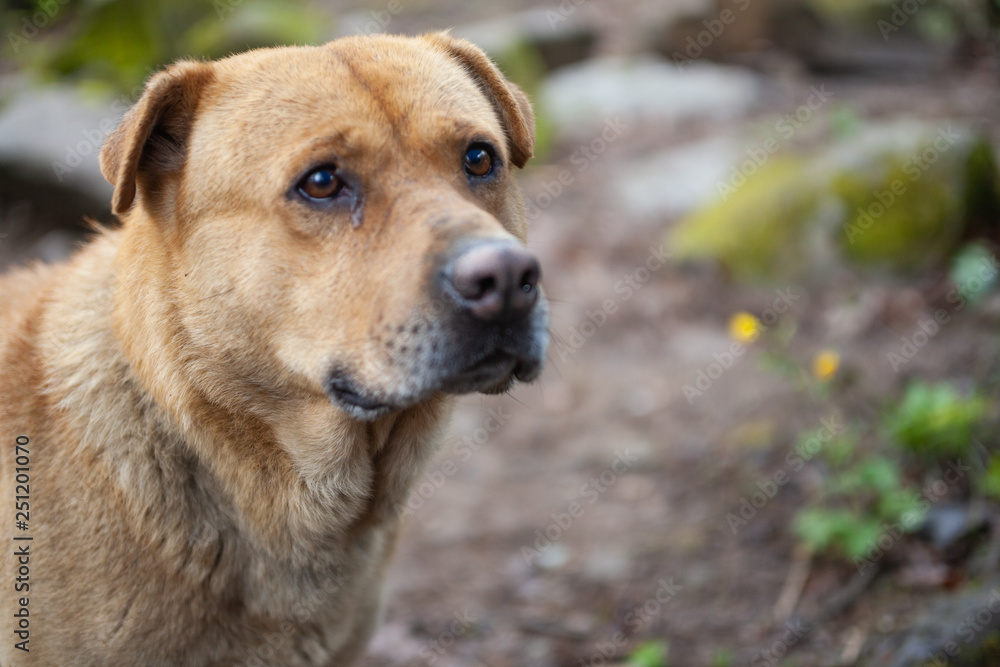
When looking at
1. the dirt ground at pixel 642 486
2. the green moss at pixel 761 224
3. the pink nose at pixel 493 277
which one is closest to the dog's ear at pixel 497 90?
the dirt ground at pixel 642 486

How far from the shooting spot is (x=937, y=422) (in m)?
4.05

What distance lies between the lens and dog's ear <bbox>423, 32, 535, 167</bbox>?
3203 mm

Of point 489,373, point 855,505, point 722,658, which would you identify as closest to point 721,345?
point 855,505

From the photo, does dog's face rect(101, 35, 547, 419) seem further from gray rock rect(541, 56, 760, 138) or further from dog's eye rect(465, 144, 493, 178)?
gray rock rect(541, 56, 760, 138)

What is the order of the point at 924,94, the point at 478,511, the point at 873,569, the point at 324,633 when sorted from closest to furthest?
the point at 324,633 < the point at 873,569 < the point at 478,511 < the point at 924,94

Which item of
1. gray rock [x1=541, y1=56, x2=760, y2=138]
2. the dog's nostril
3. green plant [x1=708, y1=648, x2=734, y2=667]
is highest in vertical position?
the dog's nostril

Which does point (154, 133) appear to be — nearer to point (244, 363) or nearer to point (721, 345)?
point (244, 363)

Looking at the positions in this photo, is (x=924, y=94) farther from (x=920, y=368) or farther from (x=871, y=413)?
(x=871, y=413)

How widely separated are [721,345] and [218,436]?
A: 14.6 feet

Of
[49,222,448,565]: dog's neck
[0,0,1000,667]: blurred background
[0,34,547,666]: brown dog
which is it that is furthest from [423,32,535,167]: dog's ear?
[0,0,1000,667]: blurred background

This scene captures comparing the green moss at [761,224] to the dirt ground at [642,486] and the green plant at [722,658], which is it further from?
the green plant at [722,658]

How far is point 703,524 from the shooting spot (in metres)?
4.79

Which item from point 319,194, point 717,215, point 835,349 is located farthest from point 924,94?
point 319,194

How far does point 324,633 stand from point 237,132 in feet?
5.88
